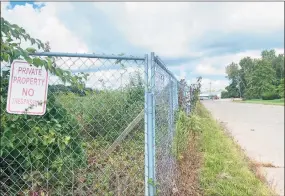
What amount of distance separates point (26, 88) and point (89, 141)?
1.36 m

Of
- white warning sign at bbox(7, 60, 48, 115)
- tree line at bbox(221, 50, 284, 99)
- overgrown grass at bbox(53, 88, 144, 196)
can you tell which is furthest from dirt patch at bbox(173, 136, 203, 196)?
tree line at bbox(221, 50, 284, 99)

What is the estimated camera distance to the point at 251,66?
2276 inches

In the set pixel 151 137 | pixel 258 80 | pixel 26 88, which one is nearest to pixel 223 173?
pixel 151 137

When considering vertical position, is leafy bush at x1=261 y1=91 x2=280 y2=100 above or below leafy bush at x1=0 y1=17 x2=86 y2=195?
above

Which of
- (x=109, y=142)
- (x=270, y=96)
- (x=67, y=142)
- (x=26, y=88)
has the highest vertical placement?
(x=270, y=96)

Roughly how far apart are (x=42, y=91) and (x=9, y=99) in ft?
0.78

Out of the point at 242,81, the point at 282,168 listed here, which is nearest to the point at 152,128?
the point at 282,168

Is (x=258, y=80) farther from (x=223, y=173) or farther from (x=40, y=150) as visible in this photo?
(x=40, y=150)

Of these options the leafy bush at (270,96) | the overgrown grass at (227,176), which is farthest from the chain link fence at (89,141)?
the leafy bush at (270,96)

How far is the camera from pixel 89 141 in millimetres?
3459

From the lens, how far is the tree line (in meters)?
47.0

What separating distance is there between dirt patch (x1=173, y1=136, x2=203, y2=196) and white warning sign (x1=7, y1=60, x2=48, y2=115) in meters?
1.79

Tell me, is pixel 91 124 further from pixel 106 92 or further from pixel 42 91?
pixel 42 91

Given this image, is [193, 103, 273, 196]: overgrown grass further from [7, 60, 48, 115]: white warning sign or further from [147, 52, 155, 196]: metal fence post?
[7, 60, 48, 115]: white warning sign
